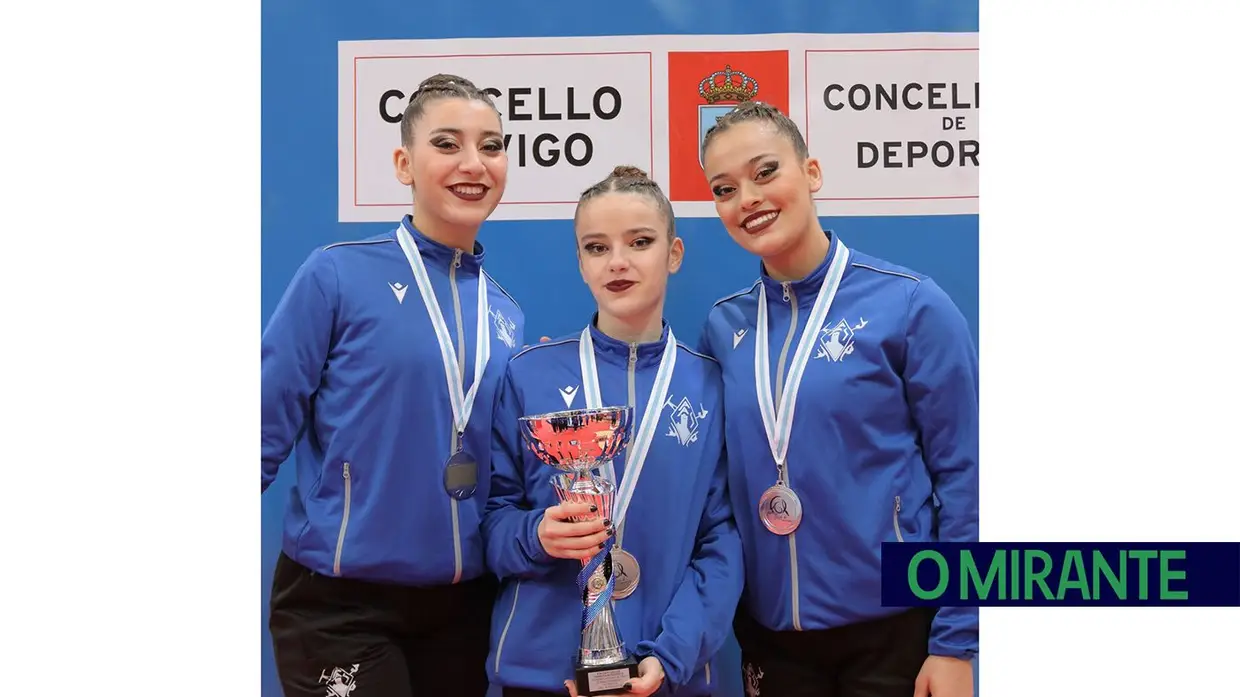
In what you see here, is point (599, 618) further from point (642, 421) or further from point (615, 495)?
point (642, 421)

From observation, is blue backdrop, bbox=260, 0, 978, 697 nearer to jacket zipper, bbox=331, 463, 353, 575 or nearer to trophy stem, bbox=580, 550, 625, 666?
jacket zipper, bbox=331, 463, 353, 575

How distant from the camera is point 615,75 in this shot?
10.0ft

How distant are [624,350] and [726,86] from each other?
850 mm

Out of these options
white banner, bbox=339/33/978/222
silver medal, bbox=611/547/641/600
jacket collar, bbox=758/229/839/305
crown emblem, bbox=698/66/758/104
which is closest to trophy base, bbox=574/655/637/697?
silver medal, bbox=611/547/641/600

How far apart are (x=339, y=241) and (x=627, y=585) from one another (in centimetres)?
129

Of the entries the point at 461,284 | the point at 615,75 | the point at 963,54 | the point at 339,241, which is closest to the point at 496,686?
the point at 461,284

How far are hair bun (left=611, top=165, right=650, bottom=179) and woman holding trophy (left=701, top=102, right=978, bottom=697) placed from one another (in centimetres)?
20

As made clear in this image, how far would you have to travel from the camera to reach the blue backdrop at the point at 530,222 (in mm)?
3016

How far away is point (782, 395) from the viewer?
2.82 meters

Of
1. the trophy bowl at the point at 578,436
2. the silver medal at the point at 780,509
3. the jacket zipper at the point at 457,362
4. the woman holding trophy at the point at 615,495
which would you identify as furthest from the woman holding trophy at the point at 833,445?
the jacket zipper at the point at 457,362

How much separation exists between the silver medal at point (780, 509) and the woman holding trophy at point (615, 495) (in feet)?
0.34

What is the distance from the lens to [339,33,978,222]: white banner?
9.93ft
